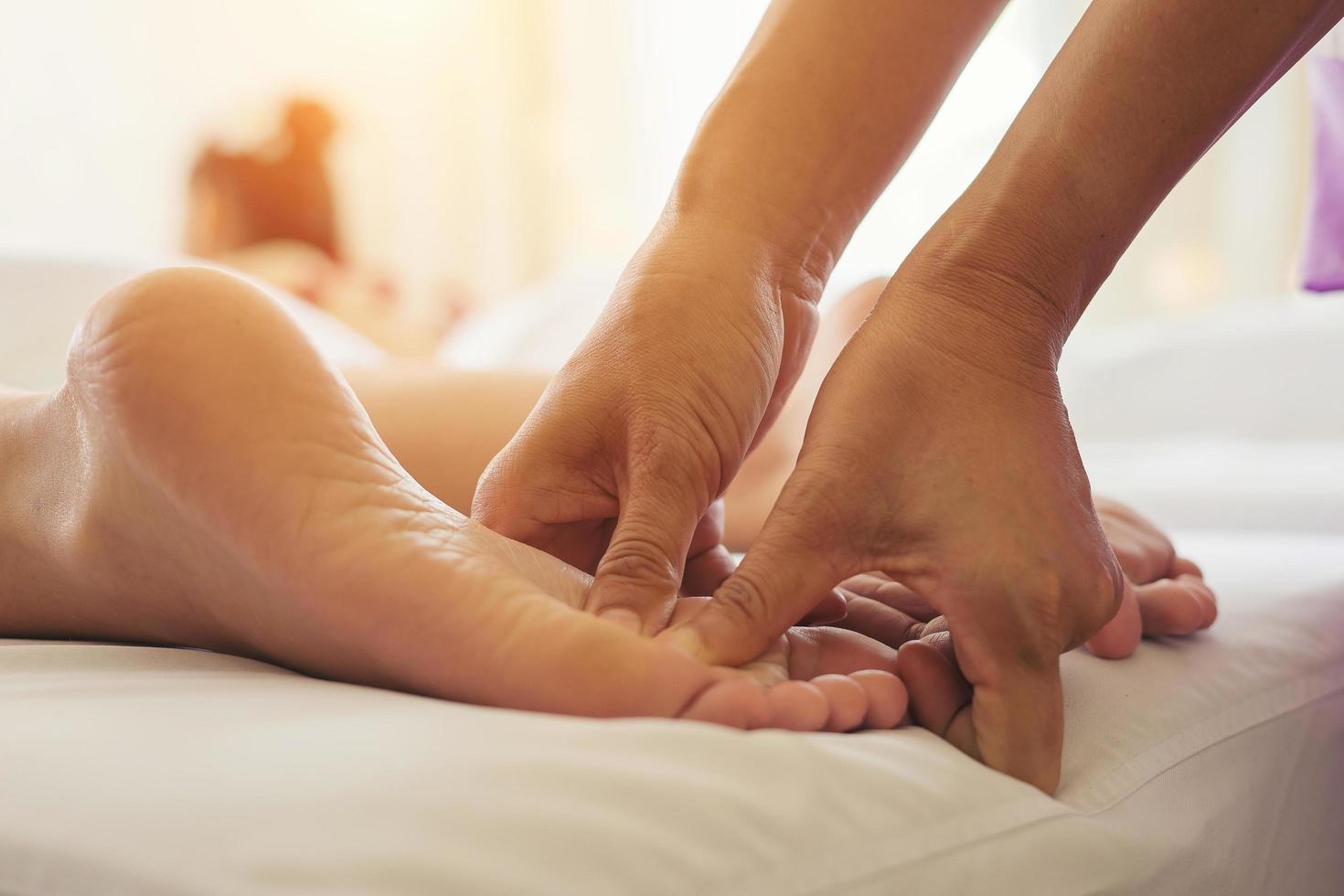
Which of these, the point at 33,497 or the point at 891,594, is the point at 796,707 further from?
the point at 33,497

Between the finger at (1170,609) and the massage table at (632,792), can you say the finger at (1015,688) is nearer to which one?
the massage table at (632,792)

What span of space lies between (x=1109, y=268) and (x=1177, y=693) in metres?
0.23

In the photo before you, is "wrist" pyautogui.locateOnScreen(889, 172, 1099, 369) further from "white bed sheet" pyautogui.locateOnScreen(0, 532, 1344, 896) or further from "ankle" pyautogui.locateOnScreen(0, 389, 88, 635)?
"ankle" pyautogui.locateOnScreen(0, 389, 88, 635)

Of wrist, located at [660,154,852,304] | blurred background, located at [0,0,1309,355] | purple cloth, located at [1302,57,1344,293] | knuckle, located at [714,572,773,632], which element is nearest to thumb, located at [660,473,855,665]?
knuckle, located at [714,572,773,632]

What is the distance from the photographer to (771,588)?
509 millimetres

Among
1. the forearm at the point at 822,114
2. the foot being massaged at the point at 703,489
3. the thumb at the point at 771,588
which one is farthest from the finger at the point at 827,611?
the forearm at the point at 822,114

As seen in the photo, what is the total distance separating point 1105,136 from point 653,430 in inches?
10.7

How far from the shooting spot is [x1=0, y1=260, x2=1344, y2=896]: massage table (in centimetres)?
35

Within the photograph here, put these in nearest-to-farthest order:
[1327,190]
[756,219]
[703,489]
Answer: [703,489] < [756,219] < [1327,190]

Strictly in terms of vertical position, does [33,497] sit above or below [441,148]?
below

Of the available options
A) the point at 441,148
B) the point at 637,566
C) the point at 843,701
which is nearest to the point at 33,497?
the point at 637,566

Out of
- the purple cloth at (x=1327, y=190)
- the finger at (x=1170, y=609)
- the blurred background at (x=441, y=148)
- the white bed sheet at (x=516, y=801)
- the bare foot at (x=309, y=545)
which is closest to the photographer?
the white bed sheet at (x=516, y=801)

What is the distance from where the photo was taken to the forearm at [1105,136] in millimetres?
552

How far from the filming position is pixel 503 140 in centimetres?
369
